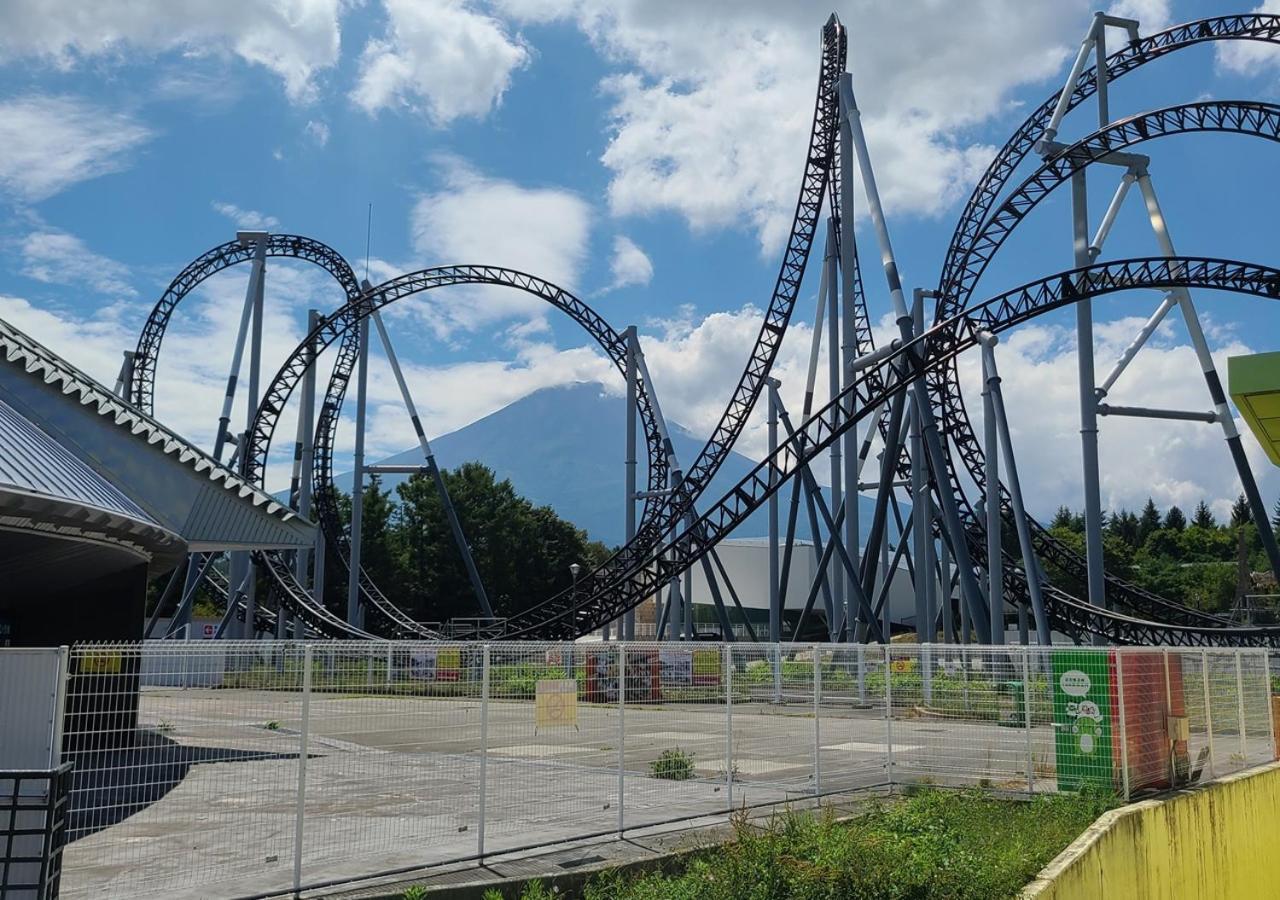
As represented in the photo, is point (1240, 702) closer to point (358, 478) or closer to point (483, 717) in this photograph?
point (483, 717)

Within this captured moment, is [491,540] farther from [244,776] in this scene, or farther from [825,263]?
[244,776]

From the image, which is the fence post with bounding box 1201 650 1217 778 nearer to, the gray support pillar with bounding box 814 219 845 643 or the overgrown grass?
the overgrown grass

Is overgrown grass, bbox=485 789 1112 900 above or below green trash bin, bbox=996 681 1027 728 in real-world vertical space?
below

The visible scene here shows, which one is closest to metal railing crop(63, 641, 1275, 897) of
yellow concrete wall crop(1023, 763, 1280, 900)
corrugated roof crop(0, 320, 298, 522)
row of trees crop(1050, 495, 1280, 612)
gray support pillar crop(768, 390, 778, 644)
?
yellow concrete wall crop(1023, 763, 1280, 900)

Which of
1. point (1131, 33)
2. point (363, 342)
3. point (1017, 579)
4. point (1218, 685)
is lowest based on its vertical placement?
point (1218, 685)

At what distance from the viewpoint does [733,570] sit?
66562 mm

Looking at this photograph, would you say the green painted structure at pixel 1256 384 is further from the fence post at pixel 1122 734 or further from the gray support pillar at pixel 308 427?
the gray support pillar at pixel 308 427

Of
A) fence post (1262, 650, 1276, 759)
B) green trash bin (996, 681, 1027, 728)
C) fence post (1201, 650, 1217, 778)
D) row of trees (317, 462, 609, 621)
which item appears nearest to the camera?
green trash bin (996, 681, 1027, 728)

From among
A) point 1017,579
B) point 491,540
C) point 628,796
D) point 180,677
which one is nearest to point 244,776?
point 180,677

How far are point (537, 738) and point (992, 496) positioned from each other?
1705cm

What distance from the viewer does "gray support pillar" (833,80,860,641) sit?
25766 mm

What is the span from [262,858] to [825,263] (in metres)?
24.4

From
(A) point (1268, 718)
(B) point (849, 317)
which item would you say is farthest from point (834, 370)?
(A) point (1268, 718)

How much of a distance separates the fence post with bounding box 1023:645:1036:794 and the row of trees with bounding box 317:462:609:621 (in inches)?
1889
